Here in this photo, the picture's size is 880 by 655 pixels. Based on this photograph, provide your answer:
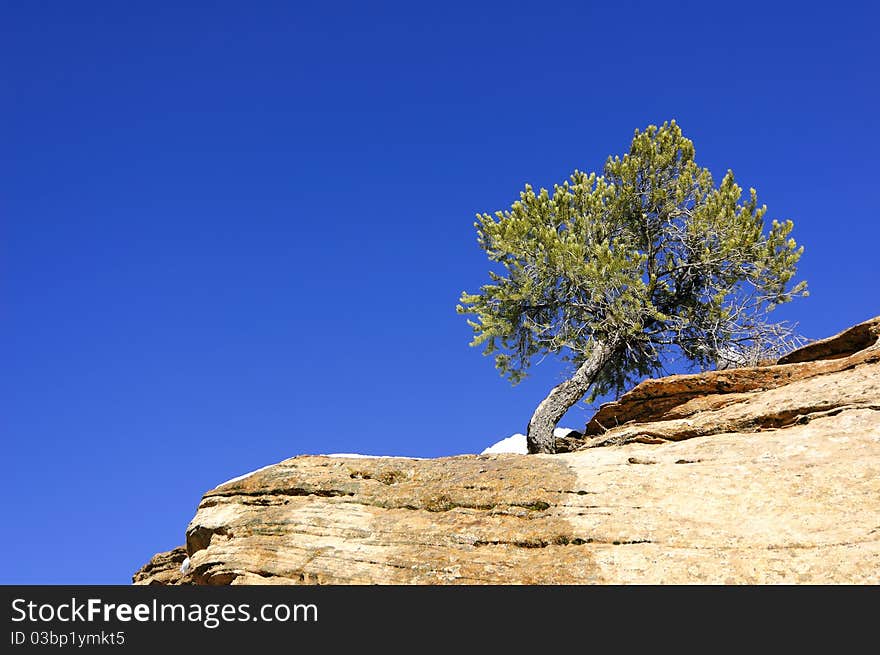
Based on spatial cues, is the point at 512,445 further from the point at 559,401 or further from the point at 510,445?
the point at 559,401

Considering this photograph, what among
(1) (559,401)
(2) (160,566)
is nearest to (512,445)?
(1) (559,401)

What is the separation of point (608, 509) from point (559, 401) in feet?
33.4

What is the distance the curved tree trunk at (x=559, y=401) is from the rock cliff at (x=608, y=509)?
5123 millimetres

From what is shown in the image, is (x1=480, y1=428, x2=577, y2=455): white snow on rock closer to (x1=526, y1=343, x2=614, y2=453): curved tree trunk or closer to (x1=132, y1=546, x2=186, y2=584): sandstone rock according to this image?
(x1=526, y1=343, x2=614, y2=453): curved tree trunk

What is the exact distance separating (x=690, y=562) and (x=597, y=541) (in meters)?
1.45

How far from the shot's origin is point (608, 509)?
13508mm

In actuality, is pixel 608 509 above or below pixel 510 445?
below

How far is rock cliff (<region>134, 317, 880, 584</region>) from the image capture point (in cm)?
1205

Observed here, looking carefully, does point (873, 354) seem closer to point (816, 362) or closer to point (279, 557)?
point (816, 362)

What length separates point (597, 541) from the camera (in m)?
12.8

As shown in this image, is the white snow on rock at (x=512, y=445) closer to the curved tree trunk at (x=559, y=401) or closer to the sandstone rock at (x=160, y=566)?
the curved tree trunk at (x=559, y=401)

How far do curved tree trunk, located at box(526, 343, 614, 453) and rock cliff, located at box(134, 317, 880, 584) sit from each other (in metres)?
5.12
